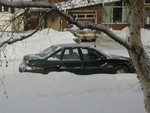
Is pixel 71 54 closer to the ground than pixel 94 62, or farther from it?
farther from it

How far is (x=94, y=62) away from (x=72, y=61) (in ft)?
2.96

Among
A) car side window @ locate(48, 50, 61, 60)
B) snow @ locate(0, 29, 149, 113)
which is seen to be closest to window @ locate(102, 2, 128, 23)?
snow @ locate(0, 29, 149, 113)

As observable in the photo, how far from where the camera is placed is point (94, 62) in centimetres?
1505

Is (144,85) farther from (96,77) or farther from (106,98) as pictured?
(96,77)

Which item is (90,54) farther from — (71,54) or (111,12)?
(111,12)

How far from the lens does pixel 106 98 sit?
1013 centimetres

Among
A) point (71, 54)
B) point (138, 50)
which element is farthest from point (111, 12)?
point (71, 54)

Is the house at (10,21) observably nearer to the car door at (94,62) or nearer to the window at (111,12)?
the window at (111,12)

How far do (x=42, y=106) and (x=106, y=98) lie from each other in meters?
1.73

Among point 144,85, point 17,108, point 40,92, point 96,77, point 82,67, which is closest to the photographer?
point 144,85

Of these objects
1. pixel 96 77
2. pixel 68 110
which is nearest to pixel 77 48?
pixel 96 77

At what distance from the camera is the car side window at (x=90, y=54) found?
1513cm

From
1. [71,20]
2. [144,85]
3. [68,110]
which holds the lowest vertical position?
[68,110]

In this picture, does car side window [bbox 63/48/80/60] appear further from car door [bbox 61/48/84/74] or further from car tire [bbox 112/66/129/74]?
car tire [bbox 112/66/129/74]
